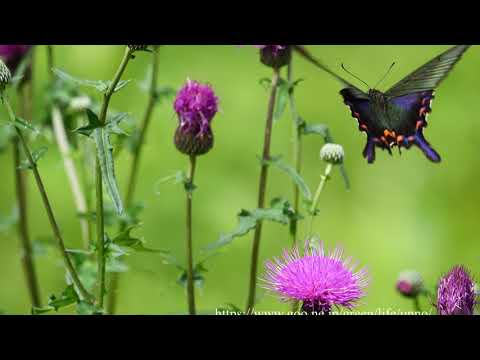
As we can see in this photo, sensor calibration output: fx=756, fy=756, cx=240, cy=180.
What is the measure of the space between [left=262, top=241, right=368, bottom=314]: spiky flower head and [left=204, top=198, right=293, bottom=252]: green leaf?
0.16m

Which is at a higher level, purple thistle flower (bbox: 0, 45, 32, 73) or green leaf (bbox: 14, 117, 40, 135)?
purple thistle flower (bbox: 0, 45, 32, 73)

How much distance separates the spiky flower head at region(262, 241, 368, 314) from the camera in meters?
1.58

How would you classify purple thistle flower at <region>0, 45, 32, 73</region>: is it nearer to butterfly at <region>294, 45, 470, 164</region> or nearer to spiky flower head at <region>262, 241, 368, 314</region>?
butterfly at <region>294, 45, 470, 164</region>

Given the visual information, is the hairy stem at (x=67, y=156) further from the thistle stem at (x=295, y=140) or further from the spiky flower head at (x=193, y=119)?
the thistle stem at (x=295, y=140)

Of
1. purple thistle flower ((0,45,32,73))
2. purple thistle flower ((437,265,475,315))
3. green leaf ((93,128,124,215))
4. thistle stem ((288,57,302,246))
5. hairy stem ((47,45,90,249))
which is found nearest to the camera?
green leaf ((93,128,124,215))

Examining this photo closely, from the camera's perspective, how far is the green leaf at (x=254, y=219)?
174 centimetres

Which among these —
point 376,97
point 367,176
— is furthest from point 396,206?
point 376,97

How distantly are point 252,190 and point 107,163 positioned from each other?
1.84 m

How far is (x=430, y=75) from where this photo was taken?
1.59 m

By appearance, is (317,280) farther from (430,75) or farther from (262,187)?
(430,75)

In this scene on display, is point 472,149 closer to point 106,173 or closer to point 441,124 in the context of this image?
point 441,124

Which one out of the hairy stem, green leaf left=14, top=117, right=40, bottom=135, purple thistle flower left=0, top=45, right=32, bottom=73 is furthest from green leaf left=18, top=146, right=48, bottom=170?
purple thistle flower left=0, top=45, right=32, bottom=73
